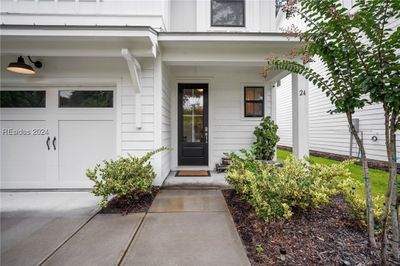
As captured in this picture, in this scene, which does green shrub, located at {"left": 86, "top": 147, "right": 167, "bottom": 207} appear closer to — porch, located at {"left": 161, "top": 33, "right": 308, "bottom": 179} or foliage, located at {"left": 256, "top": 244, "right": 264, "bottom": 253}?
foliage, located at {"left": 256, "top": 244, "right": 264, "bottom": 253}

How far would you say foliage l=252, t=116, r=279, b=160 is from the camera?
4.95m

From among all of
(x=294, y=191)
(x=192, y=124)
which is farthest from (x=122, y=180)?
(x=192, y=124)

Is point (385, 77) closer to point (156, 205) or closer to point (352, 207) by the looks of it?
point (352, 207)

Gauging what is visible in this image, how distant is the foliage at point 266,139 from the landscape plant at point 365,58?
3015 millimetres

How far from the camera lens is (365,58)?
176cm

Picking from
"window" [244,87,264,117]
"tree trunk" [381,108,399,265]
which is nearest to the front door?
"window" [244,87,264,117]

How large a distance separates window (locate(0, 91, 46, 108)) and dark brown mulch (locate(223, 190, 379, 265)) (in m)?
4.09

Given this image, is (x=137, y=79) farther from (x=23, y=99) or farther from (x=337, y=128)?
(x=337, y=128)

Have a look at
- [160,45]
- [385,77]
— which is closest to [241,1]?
[160,45]

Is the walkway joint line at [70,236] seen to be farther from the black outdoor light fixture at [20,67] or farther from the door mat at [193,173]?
the black outdoor light fixture at [20,67]

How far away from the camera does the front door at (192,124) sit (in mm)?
5371

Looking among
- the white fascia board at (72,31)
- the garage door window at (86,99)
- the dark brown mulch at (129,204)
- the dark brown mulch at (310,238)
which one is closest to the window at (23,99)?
the garage door window at (86,99)

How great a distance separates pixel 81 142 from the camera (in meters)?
3.95

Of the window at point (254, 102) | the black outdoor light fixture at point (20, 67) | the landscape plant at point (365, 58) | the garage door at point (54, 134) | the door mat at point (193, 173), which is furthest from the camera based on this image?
the window at point (254, 102)
